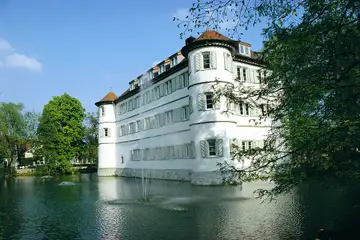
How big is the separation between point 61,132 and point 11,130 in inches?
511

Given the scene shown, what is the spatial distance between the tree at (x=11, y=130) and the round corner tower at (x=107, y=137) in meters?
16.4

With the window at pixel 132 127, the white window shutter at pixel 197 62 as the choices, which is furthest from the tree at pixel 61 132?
the white window shutter at pixel 197 62

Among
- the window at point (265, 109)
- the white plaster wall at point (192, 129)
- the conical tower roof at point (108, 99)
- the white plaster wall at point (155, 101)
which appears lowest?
the window at point (265, 109)

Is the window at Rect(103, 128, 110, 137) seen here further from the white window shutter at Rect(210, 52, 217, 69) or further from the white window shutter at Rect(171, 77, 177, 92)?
the white window shutter at Rect(210, 52, 217, 69)

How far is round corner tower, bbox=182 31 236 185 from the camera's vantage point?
25875mm

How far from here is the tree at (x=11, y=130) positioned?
51312mm

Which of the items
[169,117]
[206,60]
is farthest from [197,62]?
[169,117]

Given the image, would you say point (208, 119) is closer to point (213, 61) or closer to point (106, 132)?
point (213, 61)

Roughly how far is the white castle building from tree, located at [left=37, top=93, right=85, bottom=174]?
824cm

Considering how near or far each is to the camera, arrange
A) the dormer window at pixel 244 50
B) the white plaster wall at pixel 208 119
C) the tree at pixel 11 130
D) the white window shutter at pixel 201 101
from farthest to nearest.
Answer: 1. the tree at pixel 11 130
2. the dormer window at pixel 244 50
3. the white window shutter at pixel 201 101
4. the white plaster wall at pixel 208 119

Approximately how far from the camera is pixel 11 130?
5738cm

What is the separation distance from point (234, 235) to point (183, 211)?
192 inches

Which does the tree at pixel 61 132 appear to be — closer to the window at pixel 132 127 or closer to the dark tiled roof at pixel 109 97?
the dark tiled roof at pixel 109 97

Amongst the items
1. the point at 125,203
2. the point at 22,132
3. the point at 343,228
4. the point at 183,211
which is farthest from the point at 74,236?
the point at 22,132
